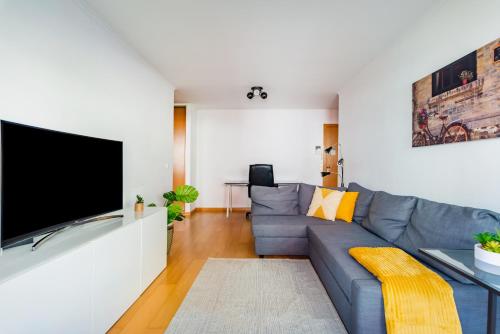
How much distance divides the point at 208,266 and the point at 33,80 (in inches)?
85.3

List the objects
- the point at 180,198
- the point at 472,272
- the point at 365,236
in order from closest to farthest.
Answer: the point at 472,272 < the point at 365,236 < the point at 180,198

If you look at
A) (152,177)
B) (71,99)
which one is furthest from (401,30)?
(152,177)

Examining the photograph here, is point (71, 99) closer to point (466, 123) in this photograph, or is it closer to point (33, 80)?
point (33, 80)

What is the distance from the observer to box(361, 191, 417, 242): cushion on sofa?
192cm

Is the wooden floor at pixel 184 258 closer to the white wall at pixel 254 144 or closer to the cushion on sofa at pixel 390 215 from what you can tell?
the white wall at pixel 254 144

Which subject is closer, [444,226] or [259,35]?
[444,226]

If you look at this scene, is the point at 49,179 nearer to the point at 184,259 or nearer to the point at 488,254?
the point at 184,259

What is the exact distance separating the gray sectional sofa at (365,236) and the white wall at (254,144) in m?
2.24

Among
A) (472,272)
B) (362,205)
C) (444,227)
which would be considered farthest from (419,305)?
(362,205)

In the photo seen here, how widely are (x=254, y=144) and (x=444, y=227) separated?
4.22 metres

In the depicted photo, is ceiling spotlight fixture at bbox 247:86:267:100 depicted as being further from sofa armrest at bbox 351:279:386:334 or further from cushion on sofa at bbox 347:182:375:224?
sofa armrest at bbox 351:279:386:334

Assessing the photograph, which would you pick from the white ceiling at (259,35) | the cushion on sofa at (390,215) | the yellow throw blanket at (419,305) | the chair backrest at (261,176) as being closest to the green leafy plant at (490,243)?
the yellow throw blanket at (419,305)

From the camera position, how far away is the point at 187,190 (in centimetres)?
284

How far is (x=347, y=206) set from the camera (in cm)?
271
